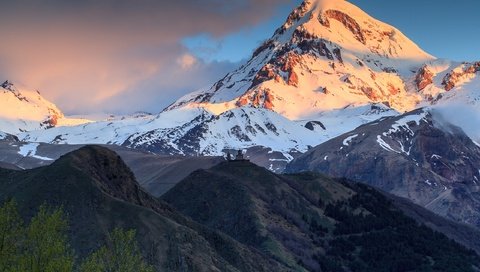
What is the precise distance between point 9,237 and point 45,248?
3569 mm

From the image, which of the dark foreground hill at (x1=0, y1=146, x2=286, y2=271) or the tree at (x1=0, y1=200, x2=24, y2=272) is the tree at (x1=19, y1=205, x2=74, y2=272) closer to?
the tree at (x1=0, y1=200, x2=24, y2=272)

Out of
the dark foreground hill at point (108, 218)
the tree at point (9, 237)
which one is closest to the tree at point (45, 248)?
the tree at point (9, 237)

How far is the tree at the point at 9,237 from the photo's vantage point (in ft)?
212

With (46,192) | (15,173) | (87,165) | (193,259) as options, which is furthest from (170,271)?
(15,173)

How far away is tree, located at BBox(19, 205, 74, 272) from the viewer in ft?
208

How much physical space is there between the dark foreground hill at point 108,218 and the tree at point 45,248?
2528 inches

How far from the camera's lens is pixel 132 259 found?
3172 inches

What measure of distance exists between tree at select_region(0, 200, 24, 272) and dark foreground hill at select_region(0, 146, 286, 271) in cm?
6424

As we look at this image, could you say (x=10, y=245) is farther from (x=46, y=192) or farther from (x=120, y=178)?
(x=120, y=178)

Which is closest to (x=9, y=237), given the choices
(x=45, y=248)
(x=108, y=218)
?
(x=45, y=248)

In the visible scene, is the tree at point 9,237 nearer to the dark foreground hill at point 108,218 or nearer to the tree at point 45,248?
the tree at point 45,248

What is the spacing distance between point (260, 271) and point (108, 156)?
43.6 meters

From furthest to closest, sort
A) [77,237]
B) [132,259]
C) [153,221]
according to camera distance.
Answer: [153,221]
[77,237]
[132,259]

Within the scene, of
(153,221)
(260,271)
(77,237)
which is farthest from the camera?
(260,271)
